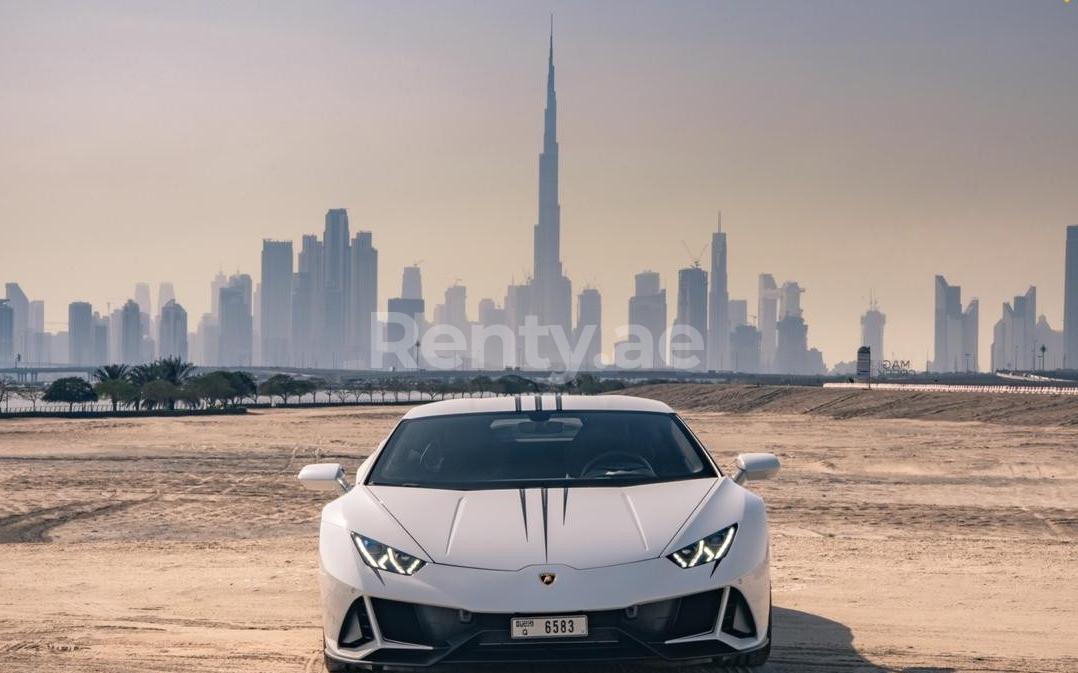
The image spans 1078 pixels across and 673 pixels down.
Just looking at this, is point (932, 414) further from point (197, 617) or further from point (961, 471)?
point (197, 617)

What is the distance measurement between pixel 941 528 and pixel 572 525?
8813 millimetres

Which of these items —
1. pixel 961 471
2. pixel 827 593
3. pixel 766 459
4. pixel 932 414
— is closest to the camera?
pixel 766 459

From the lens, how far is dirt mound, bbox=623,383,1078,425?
46812 mm

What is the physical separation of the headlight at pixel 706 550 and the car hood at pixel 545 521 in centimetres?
9

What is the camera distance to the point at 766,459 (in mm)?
7059

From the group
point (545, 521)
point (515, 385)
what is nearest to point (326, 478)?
point (545, 521)

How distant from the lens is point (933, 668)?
659cm

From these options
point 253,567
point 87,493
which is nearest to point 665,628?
point 253,567

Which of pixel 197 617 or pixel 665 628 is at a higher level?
pixel 665 628

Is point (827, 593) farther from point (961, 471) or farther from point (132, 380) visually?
point (132, 380)

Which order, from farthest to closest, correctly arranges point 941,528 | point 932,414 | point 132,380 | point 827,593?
1. point 132,380
2. point 932,414
3. point 941,528
4. point 827,593

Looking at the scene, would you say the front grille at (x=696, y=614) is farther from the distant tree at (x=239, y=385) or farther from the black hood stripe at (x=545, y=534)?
the distant tree at (x=239, y=385)

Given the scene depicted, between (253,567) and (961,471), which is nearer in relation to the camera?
(253,567)

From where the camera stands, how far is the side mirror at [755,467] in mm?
6941
